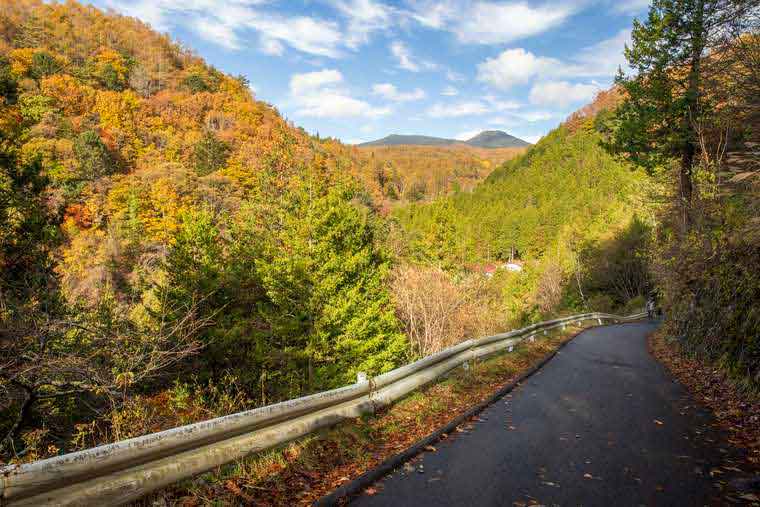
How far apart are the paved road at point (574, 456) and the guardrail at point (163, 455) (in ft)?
3.55

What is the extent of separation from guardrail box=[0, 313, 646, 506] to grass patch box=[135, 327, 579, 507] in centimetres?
14

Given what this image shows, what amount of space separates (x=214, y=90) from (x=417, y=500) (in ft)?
410

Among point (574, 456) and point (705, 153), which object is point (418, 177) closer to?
point (705, 153)

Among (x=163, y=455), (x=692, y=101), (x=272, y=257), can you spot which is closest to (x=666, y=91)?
(x=692, y=101)

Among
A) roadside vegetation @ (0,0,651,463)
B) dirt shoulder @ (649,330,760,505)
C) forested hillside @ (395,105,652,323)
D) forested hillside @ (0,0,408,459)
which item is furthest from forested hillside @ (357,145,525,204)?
dirt shoulder @ (649,330,760,505)

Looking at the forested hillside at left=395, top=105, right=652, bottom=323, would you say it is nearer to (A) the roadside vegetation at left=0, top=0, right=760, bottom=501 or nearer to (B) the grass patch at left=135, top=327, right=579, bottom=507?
(A) the roadside vegetation at left=0, top=0, right=760, bottom=501

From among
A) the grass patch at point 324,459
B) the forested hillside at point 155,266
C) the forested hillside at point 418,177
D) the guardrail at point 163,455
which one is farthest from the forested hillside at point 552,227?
the forested hillside at point 418,177

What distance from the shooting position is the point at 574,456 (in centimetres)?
463

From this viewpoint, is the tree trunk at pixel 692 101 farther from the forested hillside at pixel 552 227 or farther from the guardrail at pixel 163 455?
the guardrail at pixel 163 455

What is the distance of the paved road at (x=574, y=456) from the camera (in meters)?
3.72

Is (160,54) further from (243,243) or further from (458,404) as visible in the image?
(458,404)

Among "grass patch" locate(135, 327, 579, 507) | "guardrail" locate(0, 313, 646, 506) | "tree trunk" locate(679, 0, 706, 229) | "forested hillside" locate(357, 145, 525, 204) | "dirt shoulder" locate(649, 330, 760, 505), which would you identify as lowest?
"dirt shoulder" locate(649, 330, 760, 505)

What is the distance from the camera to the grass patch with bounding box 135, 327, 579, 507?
133 inches

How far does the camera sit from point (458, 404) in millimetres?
7012
